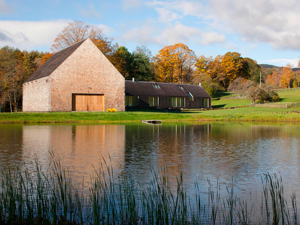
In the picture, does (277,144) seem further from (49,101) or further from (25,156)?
(49,101)

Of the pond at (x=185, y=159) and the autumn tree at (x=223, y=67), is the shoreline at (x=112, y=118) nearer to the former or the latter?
the pond at (x=185, y=159)

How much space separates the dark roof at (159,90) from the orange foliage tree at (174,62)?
52.8 feet

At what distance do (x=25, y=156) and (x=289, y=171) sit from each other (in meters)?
9.32

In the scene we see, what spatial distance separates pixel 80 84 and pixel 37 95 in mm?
6394

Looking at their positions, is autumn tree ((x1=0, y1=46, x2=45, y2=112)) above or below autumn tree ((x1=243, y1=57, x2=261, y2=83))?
below

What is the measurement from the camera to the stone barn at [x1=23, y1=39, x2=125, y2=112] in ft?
124

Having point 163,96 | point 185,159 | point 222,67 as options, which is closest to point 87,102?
point 163,96

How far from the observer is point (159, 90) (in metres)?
55.1

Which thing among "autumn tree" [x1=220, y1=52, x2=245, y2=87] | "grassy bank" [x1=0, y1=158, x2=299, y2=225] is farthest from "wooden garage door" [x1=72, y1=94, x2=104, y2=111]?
"autumn tree" [x1=220, y1=52, x2=245, y2=87]

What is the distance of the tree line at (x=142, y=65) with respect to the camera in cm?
5351

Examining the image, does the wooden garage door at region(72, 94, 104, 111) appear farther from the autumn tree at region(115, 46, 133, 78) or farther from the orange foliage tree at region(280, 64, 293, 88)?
the orange foliage tree at region(280, 64, 293, 88)

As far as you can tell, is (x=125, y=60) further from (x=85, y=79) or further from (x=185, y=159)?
(x=185, y=159)

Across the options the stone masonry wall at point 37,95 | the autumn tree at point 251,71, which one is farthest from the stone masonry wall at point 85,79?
the autumn tree at point 251,71

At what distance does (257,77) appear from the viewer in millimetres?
99750
